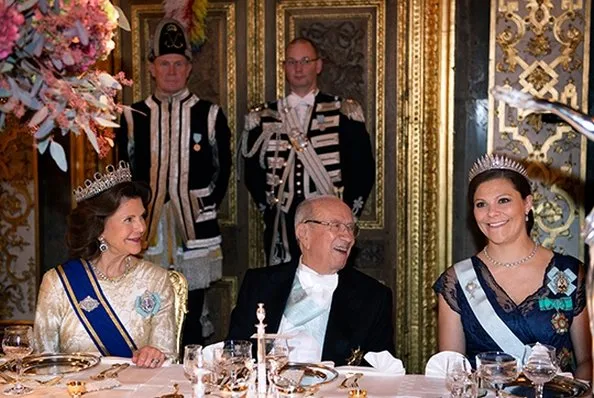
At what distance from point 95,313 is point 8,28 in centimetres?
184

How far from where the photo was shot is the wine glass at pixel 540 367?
2.66 metres

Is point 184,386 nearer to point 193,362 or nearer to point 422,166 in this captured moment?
point 193,362

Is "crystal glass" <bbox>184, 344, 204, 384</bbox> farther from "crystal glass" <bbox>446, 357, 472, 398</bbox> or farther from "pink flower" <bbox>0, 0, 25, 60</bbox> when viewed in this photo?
"pink flower" <bbox>0, 0, 25, 60</bbox>

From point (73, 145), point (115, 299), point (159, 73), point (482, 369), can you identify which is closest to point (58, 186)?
point (73, 145)

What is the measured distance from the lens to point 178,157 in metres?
5.54

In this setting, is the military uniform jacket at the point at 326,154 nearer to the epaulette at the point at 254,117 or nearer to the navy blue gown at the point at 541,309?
the epaulette at the point at 254,117

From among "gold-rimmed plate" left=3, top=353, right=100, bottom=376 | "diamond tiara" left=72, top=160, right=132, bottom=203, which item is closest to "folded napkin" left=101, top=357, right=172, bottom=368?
"gold-rimmed plate" left=3, top=353, right=100, bottom=376

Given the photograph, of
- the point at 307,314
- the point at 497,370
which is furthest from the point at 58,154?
the point at 307,314

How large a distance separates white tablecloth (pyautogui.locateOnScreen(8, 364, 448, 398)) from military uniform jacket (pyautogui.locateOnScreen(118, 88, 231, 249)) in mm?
2500

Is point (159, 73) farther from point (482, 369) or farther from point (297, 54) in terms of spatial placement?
point (482, 369)

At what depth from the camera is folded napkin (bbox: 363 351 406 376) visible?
9.95 ft

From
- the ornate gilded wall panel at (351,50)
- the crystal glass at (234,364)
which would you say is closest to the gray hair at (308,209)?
the crystal glass at (234,364)

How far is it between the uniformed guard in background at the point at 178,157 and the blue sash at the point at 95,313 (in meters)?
1.82

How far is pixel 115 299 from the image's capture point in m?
3.71
